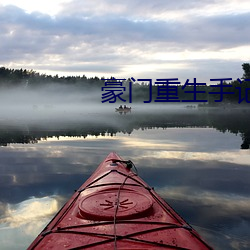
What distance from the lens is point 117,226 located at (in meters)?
4.73

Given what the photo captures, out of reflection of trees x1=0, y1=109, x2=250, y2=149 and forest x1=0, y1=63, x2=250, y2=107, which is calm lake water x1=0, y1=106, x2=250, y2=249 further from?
forest x1=0, y1=63, x2=250, y2=107

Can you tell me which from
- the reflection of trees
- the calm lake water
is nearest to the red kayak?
the calm lake water

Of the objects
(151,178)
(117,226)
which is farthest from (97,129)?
(117,226)

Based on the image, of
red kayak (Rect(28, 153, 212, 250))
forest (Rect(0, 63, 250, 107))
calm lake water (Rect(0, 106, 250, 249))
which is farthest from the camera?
forest (Rect(0, 63, 250, 107))

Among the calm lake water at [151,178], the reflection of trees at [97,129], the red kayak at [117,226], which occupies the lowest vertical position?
the calm lake water at [151,178]

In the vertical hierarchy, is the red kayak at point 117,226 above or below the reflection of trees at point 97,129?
above

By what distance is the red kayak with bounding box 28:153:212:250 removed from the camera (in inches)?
168

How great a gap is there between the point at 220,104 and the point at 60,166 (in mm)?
90022

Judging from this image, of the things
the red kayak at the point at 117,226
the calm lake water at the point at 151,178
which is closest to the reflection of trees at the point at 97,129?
the calm lake water at the point at 151,178

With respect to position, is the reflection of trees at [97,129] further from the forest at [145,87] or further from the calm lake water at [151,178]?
the forest at [145,87]

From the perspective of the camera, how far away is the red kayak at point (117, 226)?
428cm

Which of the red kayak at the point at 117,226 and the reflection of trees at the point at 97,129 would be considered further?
the reflection of trees at the point at 97,129

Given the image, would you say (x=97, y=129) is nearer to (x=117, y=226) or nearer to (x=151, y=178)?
(x=151, y=178)

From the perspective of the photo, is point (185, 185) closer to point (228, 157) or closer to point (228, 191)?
point (228, 191)
